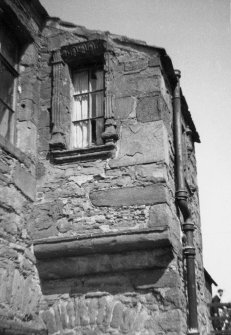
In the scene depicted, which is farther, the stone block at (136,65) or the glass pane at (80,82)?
the glass pane at (80,82)

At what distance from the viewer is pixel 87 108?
6.72 metres

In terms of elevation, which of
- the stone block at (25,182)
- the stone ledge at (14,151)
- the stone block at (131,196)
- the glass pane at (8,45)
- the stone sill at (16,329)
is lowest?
the stone sill at (16,329)

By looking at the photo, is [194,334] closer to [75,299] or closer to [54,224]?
[75,299]

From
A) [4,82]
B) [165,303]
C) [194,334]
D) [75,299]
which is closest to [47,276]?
[75,299]

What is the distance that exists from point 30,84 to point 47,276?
2532mm

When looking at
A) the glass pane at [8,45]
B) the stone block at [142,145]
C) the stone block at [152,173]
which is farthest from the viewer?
the glass pane at [8,45]

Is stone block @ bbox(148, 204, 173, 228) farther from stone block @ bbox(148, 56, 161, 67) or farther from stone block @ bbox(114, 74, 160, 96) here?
stone block @ bbox(148, 56, 161, 67)

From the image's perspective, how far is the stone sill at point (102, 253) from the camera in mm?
5516

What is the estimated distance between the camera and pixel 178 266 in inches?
226

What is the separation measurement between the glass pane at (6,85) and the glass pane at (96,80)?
108 centimetres

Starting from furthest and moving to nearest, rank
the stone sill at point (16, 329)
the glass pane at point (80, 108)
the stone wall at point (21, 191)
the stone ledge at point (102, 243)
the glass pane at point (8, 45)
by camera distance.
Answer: the glass pane at point (80, 108)
the glass pane at point (8, 45)
the stone ledge at point (102, 243)
the stone wall at point (21, 191)
the stone sill at point (16, 329)

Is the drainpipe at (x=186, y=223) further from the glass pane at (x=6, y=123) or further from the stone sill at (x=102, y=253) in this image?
the glass pane at (x=6, y=123)

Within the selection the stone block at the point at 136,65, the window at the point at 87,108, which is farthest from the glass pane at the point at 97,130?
the stone block at the point at 136,65

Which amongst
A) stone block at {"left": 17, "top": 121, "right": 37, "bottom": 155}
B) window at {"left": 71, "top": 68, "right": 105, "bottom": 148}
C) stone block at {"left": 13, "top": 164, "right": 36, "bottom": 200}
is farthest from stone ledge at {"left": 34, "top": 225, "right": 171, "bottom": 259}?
window at {"left": 71, "top": 68, "right": 105, "bottom": 148}
